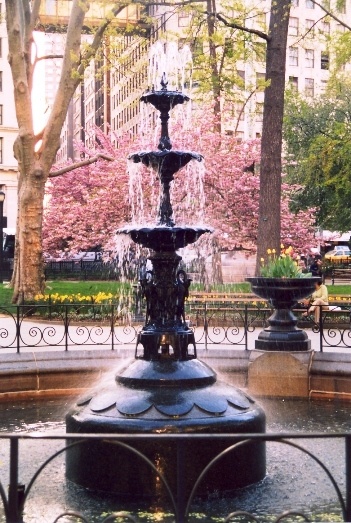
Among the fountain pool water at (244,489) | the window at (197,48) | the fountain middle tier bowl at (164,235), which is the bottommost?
the fountain pool water at (244,489)

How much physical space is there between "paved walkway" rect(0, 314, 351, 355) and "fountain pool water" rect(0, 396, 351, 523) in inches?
118

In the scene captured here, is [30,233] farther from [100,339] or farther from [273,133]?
[100,339]

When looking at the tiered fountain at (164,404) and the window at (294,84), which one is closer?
the tiered fountain at (164,404)

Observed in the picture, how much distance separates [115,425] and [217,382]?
4.27 feet

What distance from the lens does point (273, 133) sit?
68.4 feet

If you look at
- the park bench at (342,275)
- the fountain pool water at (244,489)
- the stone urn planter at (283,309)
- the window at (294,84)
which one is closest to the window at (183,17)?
the window at (294,84)

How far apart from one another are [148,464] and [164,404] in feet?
6.59

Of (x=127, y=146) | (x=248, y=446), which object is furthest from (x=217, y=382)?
(x=127, y=146)

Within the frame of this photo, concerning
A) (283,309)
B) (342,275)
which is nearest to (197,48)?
(283,309)

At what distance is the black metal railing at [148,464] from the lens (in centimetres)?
464

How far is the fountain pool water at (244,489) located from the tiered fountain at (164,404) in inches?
6.8

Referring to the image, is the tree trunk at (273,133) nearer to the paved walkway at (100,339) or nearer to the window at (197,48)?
the window at (197,48)

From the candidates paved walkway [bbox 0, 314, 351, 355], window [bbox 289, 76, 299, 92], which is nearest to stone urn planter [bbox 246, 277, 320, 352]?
paved walkway [bbox 0, 314, 351, 355]

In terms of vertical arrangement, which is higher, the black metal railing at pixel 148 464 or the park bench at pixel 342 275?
the park bench at pixel 342 275
